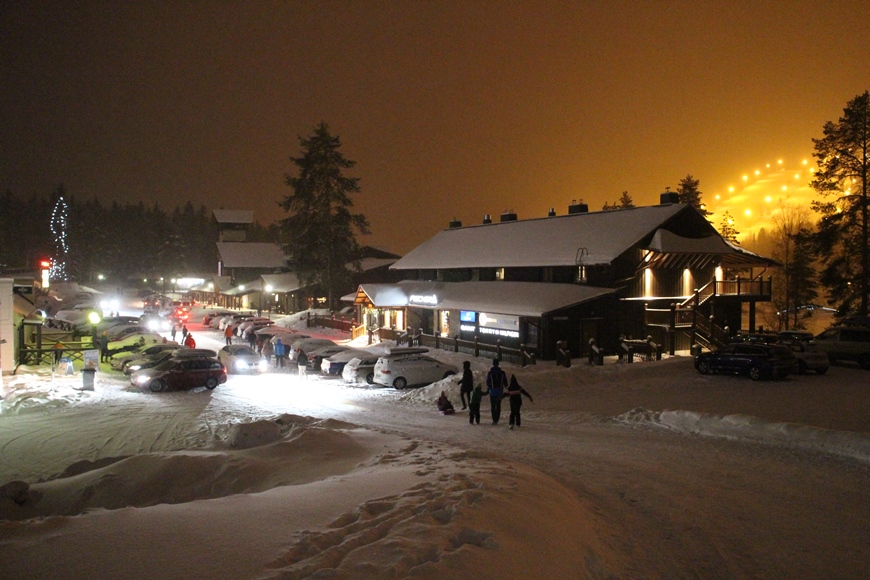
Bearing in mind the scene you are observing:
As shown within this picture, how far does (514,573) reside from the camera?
6016mm

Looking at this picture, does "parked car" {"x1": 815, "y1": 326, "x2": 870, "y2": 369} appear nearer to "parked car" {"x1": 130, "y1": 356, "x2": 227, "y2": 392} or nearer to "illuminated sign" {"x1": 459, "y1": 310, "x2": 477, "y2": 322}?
"illuminated sign" {"x1": 459, "y1": 310, "x2": 477, "y2": 322}

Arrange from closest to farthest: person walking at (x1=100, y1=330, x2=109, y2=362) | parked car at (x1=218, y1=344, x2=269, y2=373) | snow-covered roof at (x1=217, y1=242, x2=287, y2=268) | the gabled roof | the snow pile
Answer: the snow pile
parked car at (x1=218, y1=344, x2=269, y2=373)
person walking at (x1=100, y1=330, x2=109, y2=362)
the gabled roof
snow-covered roof at (x1=217, y1=242, x2=287, y2=268)

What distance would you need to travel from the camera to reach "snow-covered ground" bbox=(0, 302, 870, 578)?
6.34 m

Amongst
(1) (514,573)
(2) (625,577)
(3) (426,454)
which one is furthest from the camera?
(3) (426,454)

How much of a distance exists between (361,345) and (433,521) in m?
36.5

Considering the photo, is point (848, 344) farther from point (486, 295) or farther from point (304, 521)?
point (304, 521)

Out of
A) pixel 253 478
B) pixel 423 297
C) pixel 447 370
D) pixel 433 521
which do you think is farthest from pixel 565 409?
pixel 423 297

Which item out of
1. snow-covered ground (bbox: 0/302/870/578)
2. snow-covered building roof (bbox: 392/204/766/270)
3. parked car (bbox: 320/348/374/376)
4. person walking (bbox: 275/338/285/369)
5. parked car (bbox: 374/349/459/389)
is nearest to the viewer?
snow-covered ground (bbox: 0/302/870/578)

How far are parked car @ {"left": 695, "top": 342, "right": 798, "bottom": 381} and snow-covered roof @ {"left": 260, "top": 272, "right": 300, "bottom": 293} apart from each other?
51.0 meters

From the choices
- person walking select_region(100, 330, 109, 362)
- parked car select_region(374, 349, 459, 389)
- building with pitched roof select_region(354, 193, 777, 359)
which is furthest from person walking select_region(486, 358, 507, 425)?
person walking select_region(100, 330, 109, 362)

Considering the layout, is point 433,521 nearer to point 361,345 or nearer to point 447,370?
point 447,370

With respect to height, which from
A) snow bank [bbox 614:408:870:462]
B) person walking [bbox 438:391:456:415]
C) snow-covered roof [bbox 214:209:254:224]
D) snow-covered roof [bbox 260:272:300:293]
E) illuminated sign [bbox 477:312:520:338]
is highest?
snow-covered roof [bbox 214:209:254:224]

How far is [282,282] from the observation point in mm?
71750

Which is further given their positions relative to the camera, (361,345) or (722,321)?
(361,345)
